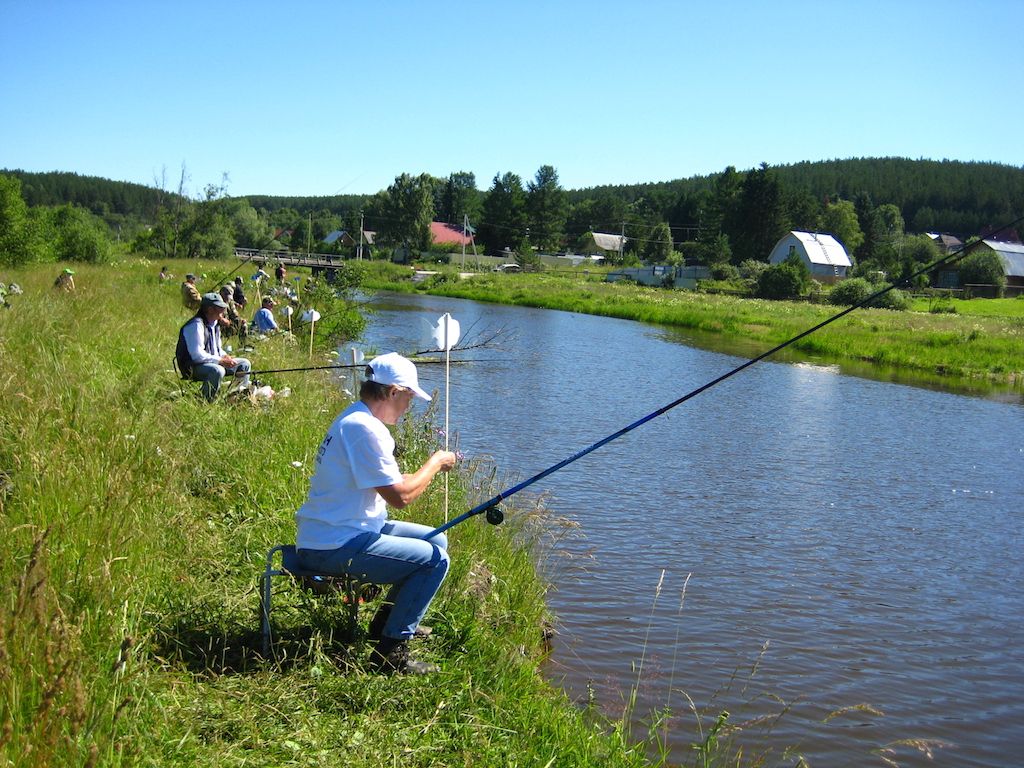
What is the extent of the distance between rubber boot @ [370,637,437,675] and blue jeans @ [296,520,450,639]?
0.04 metres

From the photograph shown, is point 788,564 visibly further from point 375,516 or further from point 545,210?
point 545,210

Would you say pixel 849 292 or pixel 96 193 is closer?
pixel 849 292

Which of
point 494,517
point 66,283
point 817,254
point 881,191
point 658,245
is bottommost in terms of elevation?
point 494,517

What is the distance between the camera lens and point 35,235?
2239 centimetres

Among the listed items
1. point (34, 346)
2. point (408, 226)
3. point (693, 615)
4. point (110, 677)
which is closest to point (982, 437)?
point (693, 615)

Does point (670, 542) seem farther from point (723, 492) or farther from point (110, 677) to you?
point (110, 677)

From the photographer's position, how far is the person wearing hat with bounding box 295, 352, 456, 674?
3.88 m

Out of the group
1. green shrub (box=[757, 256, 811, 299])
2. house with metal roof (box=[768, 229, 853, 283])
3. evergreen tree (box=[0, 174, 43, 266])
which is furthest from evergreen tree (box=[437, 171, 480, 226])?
evergreen tree (box=[0, 174, 43, 266])

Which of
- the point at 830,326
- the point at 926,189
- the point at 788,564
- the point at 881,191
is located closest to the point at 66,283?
the point at 788,564

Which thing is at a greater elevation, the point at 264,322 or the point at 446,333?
the point at 446,333

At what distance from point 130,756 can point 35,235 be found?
22854mm

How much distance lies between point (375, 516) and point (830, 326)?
106 ft

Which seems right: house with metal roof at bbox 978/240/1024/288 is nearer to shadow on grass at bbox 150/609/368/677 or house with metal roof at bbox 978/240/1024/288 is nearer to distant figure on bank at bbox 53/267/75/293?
distant figure on bank at bbox 53/267/75/293

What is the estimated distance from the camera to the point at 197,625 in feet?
13.0
